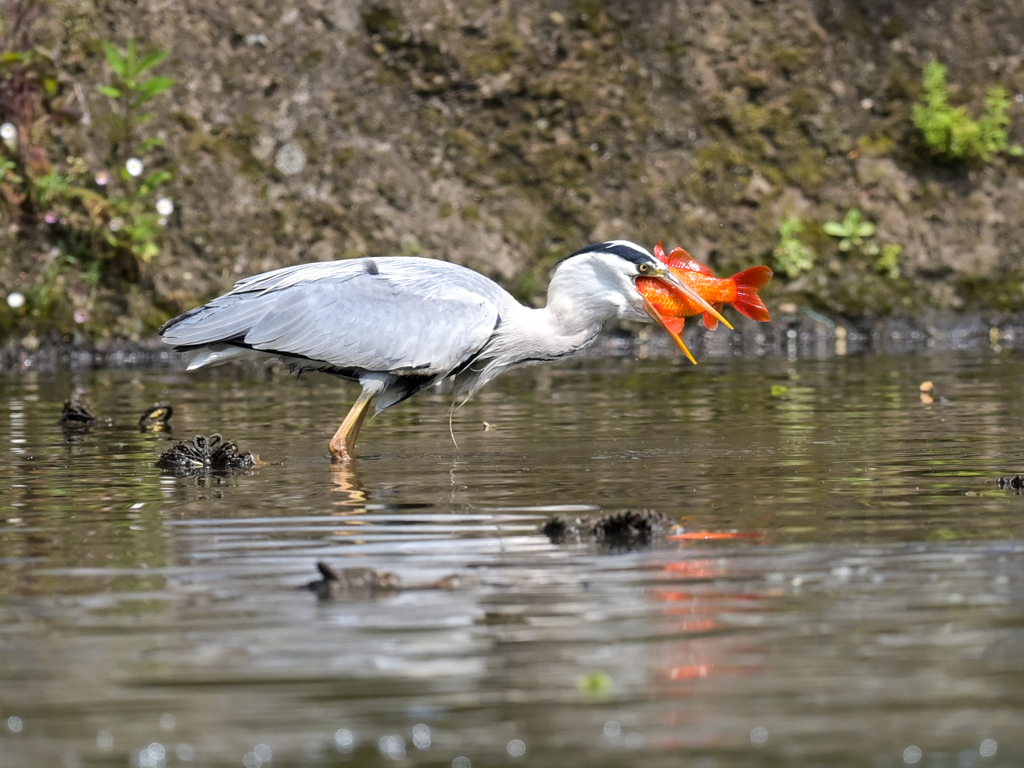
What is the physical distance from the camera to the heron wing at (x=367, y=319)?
888cm

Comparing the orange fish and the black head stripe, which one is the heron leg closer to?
the black head stripe

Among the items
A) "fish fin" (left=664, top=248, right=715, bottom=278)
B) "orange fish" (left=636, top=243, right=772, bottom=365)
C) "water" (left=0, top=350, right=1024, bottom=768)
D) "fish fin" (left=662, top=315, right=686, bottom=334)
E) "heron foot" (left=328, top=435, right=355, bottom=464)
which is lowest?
"water" (left=0, top=350, right=1024, bottom=768)

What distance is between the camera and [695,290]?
877cm

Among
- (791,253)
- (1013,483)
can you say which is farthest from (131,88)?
(1013,483)

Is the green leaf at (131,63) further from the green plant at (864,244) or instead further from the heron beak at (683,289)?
the heron beak at (683,289)

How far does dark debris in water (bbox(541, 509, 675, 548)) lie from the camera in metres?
5.62

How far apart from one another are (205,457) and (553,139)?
1182 centimetres

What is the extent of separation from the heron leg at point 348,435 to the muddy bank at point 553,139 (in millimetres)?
9136

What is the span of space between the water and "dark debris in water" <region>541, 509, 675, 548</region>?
14 cm

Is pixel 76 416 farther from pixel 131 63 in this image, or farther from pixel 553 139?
pixel 553 139

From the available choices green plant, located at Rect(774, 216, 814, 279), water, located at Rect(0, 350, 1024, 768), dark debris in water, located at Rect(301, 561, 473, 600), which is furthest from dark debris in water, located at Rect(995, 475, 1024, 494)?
green plant, located at Rect(774, 216, 814, 279)

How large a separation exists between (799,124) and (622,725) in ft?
56.0

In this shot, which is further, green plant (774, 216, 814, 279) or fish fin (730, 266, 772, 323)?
green plant (774, 216, 814, 279)

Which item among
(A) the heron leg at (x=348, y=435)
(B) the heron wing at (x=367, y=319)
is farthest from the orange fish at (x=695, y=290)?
(A) the heron leg at (x=348, y=435)
